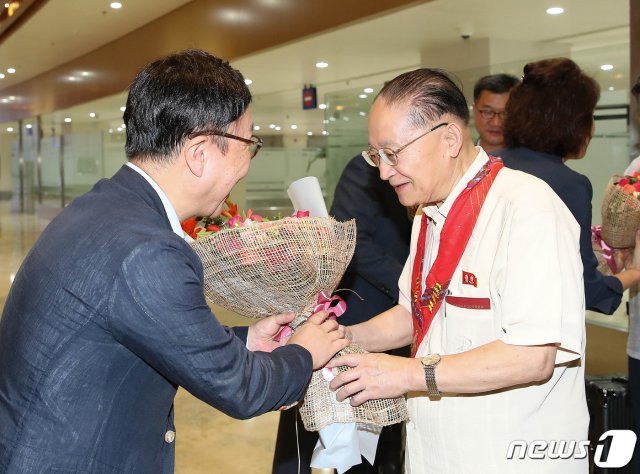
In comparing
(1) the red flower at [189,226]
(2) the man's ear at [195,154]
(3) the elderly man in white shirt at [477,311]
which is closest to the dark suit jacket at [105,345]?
(2) the man's ear at [195,154]

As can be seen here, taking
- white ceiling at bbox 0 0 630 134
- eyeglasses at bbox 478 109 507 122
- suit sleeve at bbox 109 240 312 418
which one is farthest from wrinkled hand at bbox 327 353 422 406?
white ceiling at bbox 0 0 630 134

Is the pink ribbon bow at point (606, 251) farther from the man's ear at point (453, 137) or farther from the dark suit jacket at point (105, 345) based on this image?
the dark suit jacket at point (105, 345)

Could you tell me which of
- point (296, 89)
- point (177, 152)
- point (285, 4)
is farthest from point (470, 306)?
point (296, 89)

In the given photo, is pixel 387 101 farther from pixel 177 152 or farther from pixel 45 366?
pixel 45 366

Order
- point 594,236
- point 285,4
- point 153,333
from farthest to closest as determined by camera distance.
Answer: point 285,4 → point 594,236 → point 153,333

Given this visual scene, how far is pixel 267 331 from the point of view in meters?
1.87

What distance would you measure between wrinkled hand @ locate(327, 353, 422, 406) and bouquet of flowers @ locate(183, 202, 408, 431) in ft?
0.29

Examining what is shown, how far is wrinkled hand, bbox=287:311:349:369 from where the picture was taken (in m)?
1.68

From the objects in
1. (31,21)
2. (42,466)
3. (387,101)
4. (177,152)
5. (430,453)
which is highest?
(31,21)

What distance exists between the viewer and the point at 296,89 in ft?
45.6

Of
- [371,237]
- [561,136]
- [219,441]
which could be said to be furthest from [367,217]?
[219,441]

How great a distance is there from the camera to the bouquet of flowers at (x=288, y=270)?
1.62 meters

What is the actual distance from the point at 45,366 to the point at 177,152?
0.48 m

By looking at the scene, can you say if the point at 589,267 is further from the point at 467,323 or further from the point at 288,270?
the point at 288,270
